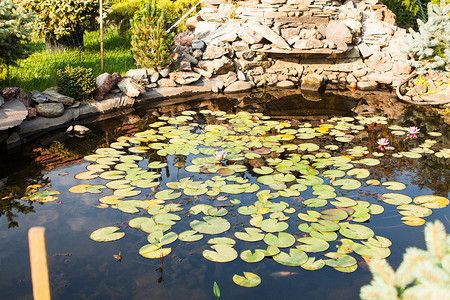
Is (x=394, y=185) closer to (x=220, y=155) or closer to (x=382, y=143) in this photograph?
(x=382, y=143)

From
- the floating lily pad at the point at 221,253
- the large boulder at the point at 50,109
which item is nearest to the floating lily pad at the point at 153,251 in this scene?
the floating lily pad at the point at 221,253

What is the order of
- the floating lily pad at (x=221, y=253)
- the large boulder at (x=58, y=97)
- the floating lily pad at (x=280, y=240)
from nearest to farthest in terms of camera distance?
1. the floating lily pad at (x=221, y=253)
2. the floating lily pad at (x=280, y=240)
3. the large boulder at (x=58, y=97)

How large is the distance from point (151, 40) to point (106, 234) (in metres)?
5.15

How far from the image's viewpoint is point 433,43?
725 cm

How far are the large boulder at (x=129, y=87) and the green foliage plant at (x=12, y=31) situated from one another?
1681 millimetres

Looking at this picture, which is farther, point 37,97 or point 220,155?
point 37,97

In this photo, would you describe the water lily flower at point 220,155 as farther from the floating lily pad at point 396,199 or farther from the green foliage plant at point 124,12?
the green foliage plant at point 124,12

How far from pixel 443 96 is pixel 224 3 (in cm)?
567

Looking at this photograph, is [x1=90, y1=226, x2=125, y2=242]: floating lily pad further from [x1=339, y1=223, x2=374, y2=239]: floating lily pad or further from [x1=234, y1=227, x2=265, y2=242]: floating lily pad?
[x1=339, y1=223, x2=374, y2=239]: floating lily pad

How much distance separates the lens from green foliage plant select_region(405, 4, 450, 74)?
6945mm

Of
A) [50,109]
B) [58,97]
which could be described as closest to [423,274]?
[50,109]

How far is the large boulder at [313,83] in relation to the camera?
839cm

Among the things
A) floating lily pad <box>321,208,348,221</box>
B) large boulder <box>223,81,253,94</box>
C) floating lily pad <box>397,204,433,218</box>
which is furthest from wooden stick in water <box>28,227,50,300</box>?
large boulder <box>223,81,253,94</box>

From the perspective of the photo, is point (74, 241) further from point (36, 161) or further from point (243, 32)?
point (243, 32)
